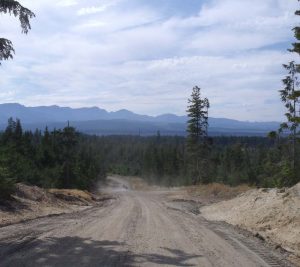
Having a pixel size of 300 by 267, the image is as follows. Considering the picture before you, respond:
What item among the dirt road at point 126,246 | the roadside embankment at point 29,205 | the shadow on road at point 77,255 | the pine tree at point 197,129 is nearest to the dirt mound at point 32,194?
the roadside embankment at point 29,205

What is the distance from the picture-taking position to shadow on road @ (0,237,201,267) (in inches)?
361

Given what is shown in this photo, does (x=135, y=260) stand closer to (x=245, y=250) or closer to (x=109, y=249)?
(x=109, y=249)

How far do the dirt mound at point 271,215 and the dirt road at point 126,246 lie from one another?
0.89 m

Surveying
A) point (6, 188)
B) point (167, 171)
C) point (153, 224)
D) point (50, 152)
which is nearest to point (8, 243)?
point (153, 224)

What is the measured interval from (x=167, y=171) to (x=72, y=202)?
86.4 metres

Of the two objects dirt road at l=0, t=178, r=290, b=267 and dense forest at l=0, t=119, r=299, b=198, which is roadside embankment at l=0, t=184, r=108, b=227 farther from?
dirt road at l=0, t=178, r=290, b=267

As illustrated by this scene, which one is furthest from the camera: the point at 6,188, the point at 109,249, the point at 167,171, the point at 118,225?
the point at 167,171

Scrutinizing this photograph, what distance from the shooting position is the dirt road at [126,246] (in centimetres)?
948

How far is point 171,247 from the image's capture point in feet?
36.9

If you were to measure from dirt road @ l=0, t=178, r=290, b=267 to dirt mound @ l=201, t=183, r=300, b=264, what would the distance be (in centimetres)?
89

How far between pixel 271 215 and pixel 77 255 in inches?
346

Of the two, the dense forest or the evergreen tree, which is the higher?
the evergreen tree

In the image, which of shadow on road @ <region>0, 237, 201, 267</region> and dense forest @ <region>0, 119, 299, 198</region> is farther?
dense forest @ <region>0, 119, 299, 198</region>

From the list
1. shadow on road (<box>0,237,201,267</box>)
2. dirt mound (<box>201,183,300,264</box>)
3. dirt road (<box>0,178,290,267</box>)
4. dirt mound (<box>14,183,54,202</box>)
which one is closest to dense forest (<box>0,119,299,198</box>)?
dirt mound (<box>14,183,54,202</box>)
